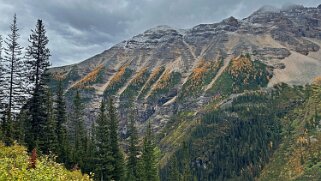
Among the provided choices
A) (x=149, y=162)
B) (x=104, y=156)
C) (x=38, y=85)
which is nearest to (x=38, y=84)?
(x=38, y=85)

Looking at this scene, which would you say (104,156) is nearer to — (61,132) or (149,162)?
(61,132)

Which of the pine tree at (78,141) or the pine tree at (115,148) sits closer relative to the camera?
the pine tree at (78,141)

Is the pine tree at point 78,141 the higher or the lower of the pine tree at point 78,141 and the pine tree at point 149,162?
the higher

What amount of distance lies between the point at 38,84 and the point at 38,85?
0.18 metres

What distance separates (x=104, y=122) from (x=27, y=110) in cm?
1652

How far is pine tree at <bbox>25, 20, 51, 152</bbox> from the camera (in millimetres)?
67750

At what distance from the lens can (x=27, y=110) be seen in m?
70.9

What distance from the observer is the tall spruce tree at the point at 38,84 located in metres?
67.8

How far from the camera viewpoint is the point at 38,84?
68500mm

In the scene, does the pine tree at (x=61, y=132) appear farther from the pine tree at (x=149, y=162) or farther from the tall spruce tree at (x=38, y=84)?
the pine tree at (x=149, y=162)

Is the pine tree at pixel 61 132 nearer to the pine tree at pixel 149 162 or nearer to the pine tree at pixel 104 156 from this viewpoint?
the pine tree at pixel 104 156

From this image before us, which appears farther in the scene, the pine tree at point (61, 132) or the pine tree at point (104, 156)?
the pine tree at point (104, 156)

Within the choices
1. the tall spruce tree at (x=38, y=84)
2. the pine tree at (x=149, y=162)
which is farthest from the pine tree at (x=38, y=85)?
the pine tree at (x=149, y=162)

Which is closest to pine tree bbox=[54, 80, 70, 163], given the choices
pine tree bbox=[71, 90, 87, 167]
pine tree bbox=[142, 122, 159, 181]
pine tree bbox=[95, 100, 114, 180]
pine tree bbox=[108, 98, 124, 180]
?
pine tree bbox=[71, 90, 87, 167]
